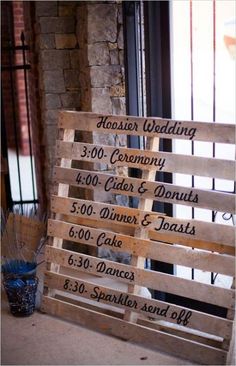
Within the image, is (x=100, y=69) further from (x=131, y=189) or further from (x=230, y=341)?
(x=230, y=341)

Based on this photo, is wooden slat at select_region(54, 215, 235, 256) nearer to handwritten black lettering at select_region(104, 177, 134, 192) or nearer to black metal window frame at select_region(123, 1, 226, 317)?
handwritten black lettering at select_region(104, 177, 134, 192)

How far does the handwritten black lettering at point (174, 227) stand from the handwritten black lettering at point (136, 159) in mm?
260

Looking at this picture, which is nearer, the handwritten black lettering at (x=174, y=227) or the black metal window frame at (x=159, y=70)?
the handwritten black lettering at (x=174, y=227)

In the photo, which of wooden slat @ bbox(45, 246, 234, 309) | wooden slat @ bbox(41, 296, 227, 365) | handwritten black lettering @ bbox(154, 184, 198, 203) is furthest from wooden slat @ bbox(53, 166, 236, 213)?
wooden slat @ bbox(41, 296, 227, 365)

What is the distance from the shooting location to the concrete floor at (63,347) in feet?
7.86

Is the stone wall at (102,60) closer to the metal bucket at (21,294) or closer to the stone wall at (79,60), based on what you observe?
the stone wall at (79,60)

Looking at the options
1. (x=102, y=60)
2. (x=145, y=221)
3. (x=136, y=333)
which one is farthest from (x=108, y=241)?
(x=102, y=60)

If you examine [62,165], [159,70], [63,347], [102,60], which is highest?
[102,60]

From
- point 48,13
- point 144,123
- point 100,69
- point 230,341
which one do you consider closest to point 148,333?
point 230,341

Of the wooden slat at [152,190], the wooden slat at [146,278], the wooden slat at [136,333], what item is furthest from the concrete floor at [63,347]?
the wooden slat at [152,190]

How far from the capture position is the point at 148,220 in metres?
2.49

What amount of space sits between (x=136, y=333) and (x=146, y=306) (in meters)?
0.15

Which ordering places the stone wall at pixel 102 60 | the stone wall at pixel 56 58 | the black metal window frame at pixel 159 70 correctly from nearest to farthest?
1. the black metal window frame at pixel 159 70
2. the stone wall at pixel 102 60
3. the stone wall at pixel 56 58

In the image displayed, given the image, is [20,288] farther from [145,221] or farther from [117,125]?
[117,125]
